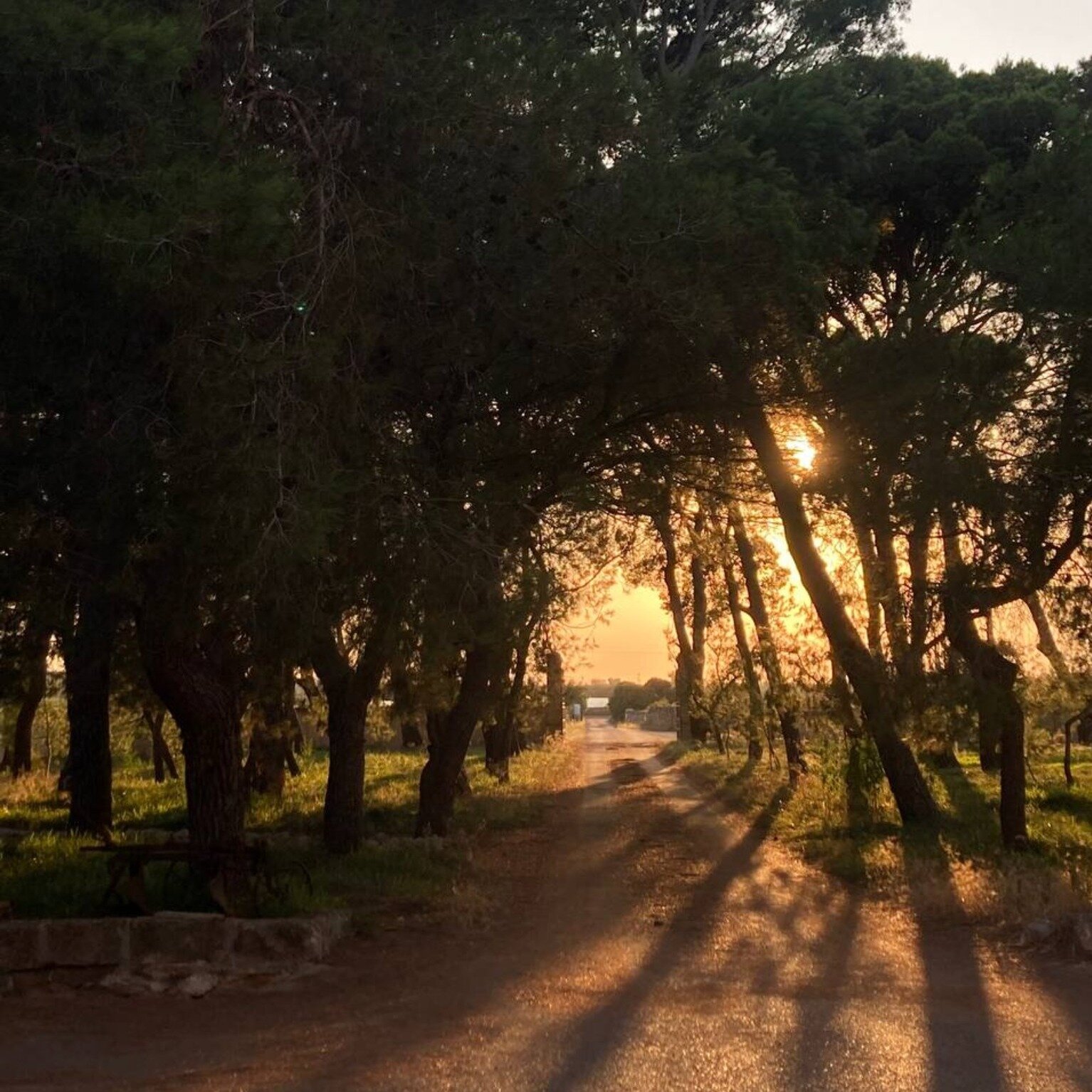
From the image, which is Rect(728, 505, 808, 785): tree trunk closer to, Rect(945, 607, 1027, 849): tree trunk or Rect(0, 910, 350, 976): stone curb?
Rect(945, 607, 1027, 849): tree trunk

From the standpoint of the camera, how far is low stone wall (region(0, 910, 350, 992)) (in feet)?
27.5

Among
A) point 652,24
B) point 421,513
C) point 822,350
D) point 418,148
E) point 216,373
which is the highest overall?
point 652,24

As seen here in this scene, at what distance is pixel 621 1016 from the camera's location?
743cm

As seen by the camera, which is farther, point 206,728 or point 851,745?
point 851,745

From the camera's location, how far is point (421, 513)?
1038 centimetres

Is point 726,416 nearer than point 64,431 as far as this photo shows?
No

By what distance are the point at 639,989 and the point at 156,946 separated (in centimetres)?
319

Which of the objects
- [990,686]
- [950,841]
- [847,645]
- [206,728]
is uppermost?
[847,645]

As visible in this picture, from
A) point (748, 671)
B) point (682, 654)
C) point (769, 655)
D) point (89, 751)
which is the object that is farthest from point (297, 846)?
point (682, 654)

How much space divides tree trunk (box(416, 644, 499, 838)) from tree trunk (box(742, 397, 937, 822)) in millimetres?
4362

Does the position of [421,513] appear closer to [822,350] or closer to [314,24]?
[314,24]

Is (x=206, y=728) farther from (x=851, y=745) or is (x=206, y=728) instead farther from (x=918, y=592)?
(x=851, y=745)

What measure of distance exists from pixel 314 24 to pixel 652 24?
6.99 metres

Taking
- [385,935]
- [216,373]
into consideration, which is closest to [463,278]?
[216,373]
